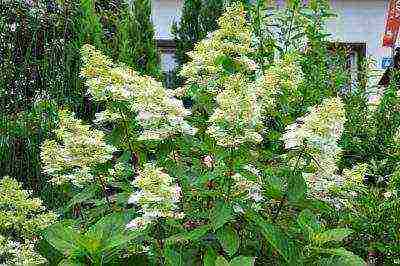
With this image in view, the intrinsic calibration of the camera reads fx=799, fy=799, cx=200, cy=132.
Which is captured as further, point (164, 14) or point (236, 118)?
point (164, 14)

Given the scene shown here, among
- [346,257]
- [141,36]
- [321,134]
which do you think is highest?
[321,134]

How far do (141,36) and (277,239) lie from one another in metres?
4.51

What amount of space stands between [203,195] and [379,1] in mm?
9684

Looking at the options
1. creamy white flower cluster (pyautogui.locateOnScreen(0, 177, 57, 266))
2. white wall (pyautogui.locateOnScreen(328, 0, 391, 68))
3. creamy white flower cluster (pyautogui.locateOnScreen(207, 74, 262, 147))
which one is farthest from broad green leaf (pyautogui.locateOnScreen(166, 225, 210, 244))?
white wall (pyautogui.locateOnScreen(328, 0, 391, 68))

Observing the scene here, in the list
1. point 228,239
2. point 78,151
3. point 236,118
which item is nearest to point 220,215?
point 228,239

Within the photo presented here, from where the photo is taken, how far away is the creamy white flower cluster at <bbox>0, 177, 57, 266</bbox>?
282 cm

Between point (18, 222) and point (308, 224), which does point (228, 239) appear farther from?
point (18, 222)

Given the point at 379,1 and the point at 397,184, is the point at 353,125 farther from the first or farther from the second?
the point at 379,1

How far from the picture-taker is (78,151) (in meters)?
2.59

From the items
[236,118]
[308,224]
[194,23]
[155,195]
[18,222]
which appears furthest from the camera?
[194,23]

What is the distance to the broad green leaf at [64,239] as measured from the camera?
2.30 metres

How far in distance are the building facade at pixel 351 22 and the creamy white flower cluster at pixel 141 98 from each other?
873 centimetres

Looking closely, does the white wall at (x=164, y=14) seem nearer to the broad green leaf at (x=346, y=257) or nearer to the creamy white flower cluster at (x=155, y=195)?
the broad green leaf at (x=346, y=257)


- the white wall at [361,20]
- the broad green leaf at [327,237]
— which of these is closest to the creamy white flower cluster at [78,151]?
the broad green leaf at [327,237]
